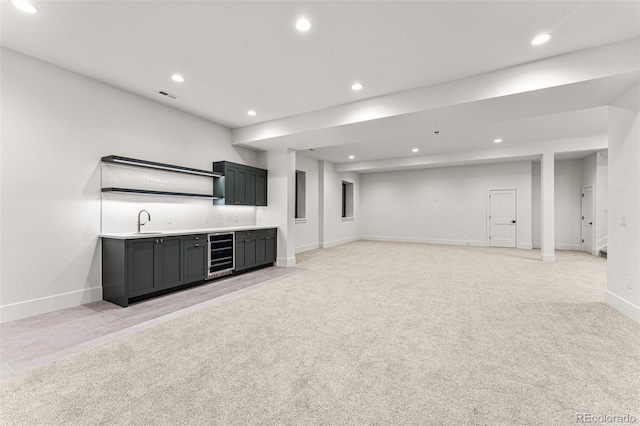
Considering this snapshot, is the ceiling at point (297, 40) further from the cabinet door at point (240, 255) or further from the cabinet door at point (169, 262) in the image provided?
the cabinet door at point (240, 255)

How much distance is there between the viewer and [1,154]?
9.78 feet

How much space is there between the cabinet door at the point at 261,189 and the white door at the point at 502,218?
762 centimetres

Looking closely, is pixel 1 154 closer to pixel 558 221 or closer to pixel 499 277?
pixel 499 277

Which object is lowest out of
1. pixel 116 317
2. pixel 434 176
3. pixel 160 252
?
pixel 116 317

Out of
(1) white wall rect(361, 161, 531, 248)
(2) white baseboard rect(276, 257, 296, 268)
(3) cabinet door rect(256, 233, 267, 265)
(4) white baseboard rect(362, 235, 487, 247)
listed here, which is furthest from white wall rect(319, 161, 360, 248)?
(3) cabinet door rect(256, 233, 267, 265)

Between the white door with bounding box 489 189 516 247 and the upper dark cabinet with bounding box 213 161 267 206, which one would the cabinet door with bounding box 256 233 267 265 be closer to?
the upper dark cabinet with bounding box 213 161 267 206

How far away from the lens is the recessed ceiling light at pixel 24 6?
238 cm

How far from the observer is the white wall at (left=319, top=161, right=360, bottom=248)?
9.09 meters

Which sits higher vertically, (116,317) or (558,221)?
(558,221)

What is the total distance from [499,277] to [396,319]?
3121mm

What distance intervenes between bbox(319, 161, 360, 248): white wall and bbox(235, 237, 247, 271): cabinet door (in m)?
3.97

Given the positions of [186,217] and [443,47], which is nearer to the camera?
[443,47]

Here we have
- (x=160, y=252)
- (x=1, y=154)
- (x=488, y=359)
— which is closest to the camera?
(x=488, y=359)

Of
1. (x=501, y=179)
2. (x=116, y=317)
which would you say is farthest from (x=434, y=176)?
(x=116, y=317)
